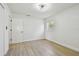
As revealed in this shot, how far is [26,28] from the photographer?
688 cm

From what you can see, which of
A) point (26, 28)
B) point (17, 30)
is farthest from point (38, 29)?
point (17, 30)

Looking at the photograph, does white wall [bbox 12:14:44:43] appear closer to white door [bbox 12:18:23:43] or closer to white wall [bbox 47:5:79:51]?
white door [bbox 12:18:23:43]

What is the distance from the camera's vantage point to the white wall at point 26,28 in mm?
6070

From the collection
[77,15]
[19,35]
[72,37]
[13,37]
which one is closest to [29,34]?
[19,35]

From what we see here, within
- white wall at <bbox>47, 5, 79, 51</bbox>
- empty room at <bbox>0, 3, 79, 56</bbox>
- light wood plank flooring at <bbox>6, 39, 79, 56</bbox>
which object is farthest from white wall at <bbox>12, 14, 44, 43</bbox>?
white wall at <bbox>47, 5, 79, 51</bbox>

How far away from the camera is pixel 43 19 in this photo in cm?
825

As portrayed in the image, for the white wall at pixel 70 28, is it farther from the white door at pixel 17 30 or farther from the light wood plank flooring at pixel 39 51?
the white door at pixel 17 30

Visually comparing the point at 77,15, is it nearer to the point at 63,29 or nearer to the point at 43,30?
the point at 63,29

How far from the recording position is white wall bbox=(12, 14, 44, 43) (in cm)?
607

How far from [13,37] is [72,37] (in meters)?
3.99

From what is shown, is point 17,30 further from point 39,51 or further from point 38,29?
point 39,51

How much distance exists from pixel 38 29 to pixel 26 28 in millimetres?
1374

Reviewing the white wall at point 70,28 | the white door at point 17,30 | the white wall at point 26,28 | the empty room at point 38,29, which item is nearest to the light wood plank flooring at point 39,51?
the empty room at point 38,29

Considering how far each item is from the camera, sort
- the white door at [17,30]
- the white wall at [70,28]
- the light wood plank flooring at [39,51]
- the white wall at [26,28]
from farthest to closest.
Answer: the white wall at [26,28] → the white door at [17,30] → the white wall at [70,28] → the light wood plank flooring at [39,51]
